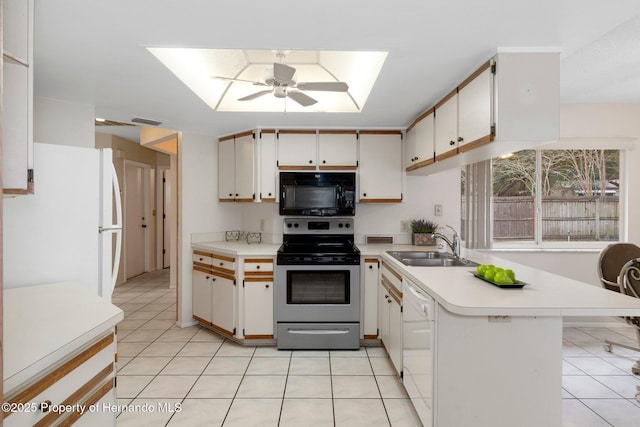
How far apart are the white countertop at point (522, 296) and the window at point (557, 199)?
6.37 ft

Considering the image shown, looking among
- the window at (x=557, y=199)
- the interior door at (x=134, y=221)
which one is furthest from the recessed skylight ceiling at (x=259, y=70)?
the interior door at (x=134, y=221)

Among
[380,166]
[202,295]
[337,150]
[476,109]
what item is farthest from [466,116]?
[202,295]

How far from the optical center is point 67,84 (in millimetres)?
2451

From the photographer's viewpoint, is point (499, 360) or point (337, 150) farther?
point (337, 150)

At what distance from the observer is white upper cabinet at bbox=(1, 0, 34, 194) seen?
1.29 metres

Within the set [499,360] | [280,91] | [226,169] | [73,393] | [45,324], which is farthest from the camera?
[226,169]

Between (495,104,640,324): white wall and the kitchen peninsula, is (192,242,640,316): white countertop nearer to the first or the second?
the kitchen peninsula

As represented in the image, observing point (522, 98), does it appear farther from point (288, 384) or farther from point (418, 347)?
A: point (288, 384)

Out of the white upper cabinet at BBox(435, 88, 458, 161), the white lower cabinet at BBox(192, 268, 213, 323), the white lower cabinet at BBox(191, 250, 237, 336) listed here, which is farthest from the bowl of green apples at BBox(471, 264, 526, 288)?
the white lower cabinet at BBox(192, 268, 213, 323)

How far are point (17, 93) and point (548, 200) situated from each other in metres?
4.79

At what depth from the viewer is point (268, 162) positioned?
363 centimetres

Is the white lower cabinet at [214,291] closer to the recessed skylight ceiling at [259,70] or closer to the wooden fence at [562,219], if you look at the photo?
the recessed skylight ceiling at [259,70]

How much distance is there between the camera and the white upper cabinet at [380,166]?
3.65m

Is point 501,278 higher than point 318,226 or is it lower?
lower
